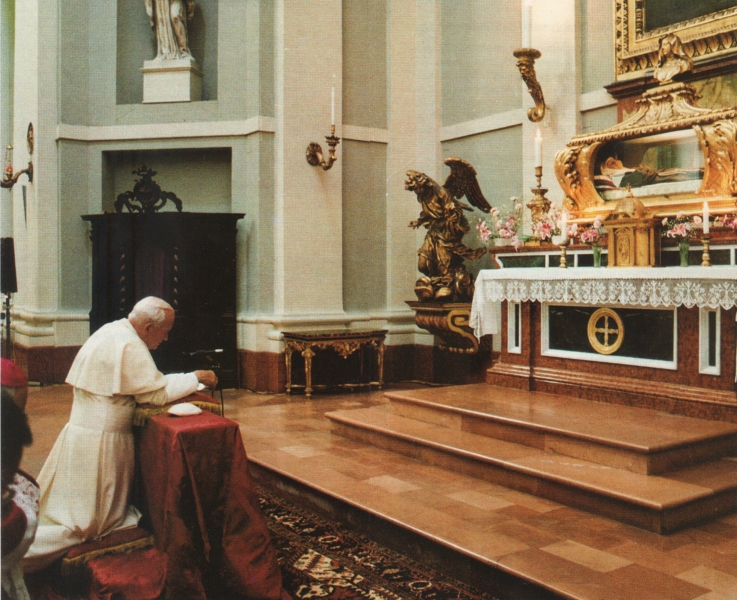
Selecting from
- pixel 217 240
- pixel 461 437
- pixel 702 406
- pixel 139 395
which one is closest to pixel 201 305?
pixel 217 240

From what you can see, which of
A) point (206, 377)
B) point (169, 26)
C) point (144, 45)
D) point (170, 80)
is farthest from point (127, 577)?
point (144, 45)

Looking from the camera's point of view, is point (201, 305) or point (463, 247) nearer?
point (463, 247)

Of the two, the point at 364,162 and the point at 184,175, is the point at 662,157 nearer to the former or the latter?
the point at 364,162

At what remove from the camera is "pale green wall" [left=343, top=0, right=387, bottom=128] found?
8789mm

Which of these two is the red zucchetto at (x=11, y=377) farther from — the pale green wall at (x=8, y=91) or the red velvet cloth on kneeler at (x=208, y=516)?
the pale green wall at (x=8, y=91)

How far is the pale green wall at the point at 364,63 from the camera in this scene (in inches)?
346

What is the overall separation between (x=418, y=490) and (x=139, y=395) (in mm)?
1848

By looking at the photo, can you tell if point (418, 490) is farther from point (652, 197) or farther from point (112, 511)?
point (652, 197)

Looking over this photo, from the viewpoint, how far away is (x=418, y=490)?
432 centimetres

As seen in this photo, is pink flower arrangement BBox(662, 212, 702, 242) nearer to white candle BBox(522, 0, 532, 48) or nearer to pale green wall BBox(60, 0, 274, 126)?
white candle BBox(522, 0, 532, 48)

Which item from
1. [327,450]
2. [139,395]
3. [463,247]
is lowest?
[327,450]

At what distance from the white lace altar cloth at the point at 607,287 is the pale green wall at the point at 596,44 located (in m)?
2.36

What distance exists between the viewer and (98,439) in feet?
11.1

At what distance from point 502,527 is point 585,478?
676 mm
